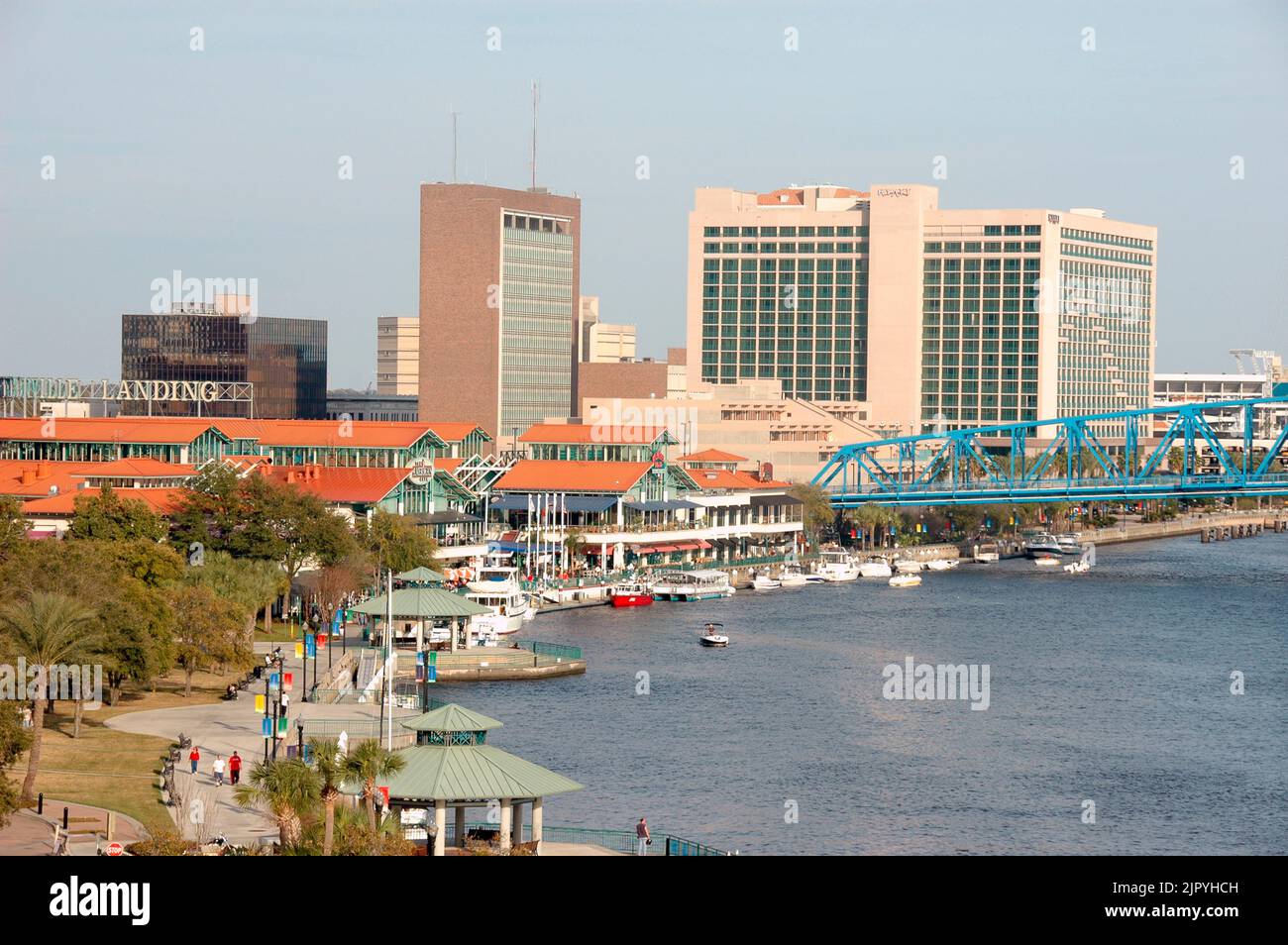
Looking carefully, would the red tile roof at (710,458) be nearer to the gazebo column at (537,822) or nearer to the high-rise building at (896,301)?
the high-rise building at (896,301)

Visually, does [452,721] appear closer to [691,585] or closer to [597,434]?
[691,585]

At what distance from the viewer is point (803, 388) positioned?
19525 centimetres

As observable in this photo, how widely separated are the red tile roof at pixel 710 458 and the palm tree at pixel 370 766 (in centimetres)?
9276

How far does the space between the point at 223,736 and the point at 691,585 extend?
51399mm

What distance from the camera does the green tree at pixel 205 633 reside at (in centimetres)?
5553

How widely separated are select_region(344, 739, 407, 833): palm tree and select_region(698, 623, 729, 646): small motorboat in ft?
148

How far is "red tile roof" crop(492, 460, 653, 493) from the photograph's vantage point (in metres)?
106

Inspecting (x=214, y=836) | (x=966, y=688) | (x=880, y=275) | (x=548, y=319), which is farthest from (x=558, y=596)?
(x=880, y=275)

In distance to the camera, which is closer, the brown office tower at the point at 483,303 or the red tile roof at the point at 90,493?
the red tile roof at the point at 90,493

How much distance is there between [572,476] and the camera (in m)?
108

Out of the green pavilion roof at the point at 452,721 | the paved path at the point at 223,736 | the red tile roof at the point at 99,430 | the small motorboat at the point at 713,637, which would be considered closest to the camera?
the green pavilion roof at the point at 452,721

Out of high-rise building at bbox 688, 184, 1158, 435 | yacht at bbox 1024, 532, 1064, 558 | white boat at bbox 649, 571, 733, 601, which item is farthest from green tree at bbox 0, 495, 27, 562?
high-rise building at bbox 688, 184, 1158, 435
